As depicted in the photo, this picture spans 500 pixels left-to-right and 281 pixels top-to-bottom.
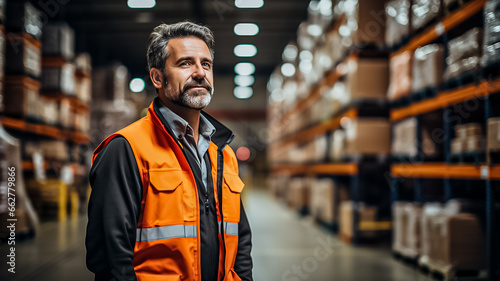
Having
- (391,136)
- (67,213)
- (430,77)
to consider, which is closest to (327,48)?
(391,136)

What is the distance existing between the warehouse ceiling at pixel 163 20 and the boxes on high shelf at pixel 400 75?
549cm

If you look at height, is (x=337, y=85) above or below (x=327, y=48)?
below

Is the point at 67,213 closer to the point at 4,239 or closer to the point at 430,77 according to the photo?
the point at 4,239

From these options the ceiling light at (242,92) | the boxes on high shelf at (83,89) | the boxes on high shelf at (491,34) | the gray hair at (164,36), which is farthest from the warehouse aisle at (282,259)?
the ceiling light at (242,92)

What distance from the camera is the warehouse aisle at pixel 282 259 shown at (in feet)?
14.5

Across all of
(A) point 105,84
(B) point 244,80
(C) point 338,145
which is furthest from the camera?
(B) point 244,80

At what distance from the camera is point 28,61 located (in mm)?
7230

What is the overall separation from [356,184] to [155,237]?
17.4 feet

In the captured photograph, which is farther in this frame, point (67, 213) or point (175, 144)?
point (67, 213)

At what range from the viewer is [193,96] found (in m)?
1.60

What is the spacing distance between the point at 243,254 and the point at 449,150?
11.3 ft

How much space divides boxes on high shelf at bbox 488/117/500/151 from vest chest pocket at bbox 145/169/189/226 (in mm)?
3166

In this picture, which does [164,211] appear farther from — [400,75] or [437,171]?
[400,75]

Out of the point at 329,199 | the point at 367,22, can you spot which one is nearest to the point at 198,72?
the point at 367,22
